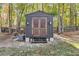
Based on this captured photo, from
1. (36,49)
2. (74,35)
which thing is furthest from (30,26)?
(74,35)

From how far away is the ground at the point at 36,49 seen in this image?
3633 mm

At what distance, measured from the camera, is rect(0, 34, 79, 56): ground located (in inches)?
143

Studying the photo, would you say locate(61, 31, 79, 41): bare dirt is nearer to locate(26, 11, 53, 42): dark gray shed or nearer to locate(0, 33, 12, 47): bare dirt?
locate(26, 11, 53, 42): dark gray shed

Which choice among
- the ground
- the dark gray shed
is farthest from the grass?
the dark gray shed

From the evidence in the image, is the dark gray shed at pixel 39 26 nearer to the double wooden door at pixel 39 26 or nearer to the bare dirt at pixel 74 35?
the double wooden door at pixel 39 26

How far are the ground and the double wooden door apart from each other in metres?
0.11

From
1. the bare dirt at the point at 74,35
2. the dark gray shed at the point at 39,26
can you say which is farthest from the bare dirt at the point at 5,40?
the bare dirt at the point at 74,35

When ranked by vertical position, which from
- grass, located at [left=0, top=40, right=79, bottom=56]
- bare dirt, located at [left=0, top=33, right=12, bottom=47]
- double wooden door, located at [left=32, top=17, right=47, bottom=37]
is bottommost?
grass, located at [left=0, top=40, right=79, bottom=56]

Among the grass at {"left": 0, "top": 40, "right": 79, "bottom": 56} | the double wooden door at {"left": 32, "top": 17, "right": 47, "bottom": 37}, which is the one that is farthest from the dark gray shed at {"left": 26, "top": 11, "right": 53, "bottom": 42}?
the grass at {"left": 0, "top": 40, "right": 79, "bottom": 56}

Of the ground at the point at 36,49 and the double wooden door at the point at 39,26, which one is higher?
the double wooden door at the point at 39,26

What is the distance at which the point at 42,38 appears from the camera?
3.66 m

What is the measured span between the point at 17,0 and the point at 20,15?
0.15 meters

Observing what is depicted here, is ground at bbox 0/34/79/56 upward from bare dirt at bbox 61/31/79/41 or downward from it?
downward

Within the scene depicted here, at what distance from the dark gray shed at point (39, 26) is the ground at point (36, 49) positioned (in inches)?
3.0
